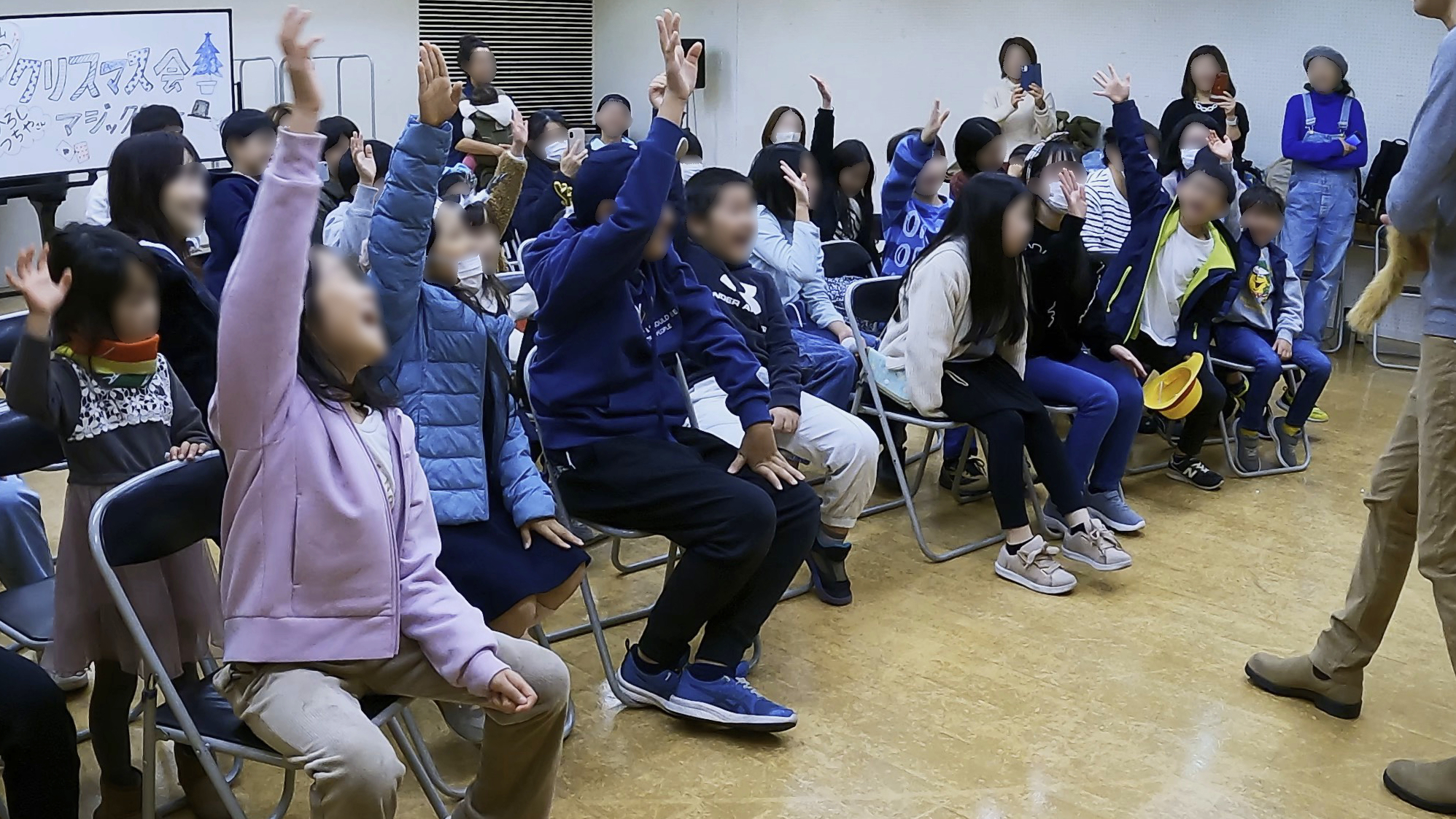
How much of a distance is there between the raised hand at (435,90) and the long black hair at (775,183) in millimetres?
2104

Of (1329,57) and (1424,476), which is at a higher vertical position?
(1329,57)

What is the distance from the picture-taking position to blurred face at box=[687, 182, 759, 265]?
326 cm

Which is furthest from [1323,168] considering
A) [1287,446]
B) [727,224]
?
[727,224]

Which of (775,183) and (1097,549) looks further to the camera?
(775,183)

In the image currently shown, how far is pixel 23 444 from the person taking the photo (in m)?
2.45

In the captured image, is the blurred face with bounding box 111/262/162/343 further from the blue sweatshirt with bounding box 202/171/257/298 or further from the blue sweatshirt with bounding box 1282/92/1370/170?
the blue sweatshirt with bounding box 1282/92/1370/170

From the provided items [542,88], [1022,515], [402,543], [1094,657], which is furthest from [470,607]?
[542,88]

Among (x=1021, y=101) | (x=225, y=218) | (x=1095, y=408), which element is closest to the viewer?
(x=225, y=218)

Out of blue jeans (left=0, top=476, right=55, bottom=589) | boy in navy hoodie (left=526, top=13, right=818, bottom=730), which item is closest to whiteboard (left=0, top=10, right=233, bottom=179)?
blue jeans (left=0, top=476, right=55, bottom=589)

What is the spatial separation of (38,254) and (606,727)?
143 cm

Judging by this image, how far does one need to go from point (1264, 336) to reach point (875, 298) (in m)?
1.68

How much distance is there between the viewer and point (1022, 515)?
3.67m

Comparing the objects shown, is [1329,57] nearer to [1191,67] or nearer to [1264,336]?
[1191,67]

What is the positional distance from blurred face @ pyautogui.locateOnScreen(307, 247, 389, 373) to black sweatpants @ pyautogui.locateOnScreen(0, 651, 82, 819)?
0.68 metres
